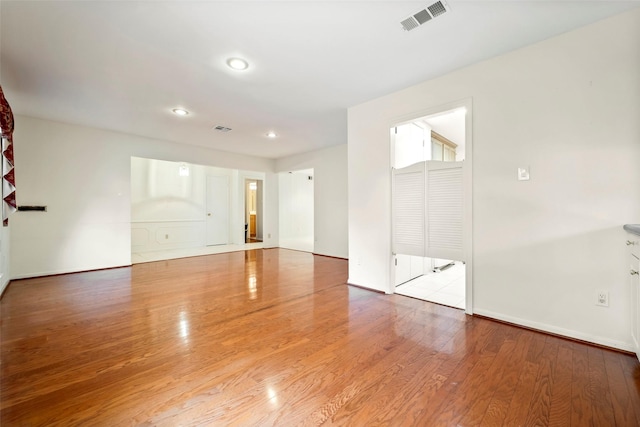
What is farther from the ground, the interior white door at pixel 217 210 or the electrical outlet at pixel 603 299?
the interior white door at pixel 217 210

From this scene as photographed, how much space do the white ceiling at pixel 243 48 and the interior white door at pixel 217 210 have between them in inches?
173

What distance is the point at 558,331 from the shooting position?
2.36m

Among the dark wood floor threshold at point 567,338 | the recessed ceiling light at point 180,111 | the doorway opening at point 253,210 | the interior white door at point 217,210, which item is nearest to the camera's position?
the dark wood floor threshold at point 567,338

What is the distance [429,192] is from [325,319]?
1.94 m

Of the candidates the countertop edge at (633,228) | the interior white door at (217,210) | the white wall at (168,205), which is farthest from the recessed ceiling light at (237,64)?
the interior white door at (217,210)

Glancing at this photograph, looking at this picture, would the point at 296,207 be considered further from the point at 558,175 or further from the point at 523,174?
the point at 558,175

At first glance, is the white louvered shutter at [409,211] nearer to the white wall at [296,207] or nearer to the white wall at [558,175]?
the white wall at [558,175]

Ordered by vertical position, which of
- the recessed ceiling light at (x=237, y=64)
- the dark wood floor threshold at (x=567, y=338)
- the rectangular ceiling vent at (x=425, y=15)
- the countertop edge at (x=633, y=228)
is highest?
the recessed ceiling light at (x=237, y=64)

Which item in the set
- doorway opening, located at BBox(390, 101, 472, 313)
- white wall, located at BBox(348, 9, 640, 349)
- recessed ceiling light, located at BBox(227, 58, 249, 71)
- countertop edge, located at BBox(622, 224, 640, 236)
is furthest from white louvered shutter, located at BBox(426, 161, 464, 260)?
recessed ceiling light, located at BBox(227, 58, 249, 71)

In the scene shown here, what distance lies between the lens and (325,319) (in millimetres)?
2756

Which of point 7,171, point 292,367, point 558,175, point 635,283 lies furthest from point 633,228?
point 7,171

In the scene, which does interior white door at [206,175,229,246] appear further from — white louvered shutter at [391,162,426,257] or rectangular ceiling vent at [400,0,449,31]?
rectangular ceiling vent at [400,0,449,31]

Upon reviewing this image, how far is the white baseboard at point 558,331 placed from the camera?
2.12 metres

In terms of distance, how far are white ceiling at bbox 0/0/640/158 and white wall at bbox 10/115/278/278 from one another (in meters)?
0.82
